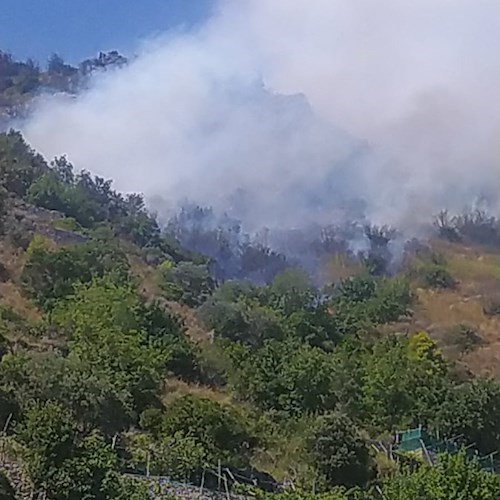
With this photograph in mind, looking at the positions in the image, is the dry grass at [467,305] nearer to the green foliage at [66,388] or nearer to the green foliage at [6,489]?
the green foliage at [66,388]

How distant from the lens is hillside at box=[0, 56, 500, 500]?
2227 cm

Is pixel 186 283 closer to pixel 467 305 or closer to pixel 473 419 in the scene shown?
pixel 473 419

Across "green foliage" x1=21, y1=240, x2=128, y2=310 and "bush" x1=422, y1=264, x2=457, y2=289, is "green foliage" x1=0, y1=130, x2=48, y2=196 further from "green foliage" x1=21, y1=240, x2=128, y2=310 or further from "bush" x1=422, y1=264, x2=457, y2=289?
"bush" x1=422, y1=264, x2=457, y2=289

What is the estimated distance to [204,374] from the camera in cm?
3697

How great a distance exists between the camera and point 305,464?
27734mm

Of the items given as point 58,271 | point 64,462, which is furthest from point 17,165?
point 64,462

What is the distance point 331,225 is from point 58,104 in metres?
33.6

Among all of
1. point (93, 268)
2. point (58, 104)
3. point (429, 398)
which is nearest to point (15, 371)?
point (429, 398)

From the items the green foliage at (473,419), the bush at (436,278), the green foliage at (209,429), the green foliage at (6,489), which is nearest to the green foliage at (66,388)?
the green foliage at (209,429)

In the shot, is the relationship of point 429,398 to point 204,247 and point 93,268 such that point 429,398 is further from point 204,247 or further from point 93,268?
point 204,247

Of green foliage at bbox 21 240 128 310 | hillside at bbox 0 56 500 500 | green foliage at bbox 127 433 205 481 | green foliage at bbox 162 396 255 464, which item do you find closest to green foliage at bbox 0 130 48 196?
hillside at bbox 0 56 500 500

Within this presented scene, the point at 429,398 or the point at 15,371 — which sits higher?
the point at 429,398

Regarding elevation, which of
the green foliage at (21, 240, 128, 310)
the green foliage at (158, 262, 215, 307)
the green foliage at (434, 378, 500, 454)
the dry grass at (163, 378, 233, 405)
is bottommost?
the dry grass at (163, 378, 233, 405)

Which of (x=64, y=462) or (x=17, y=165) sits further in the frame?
(x=17, y=165)
